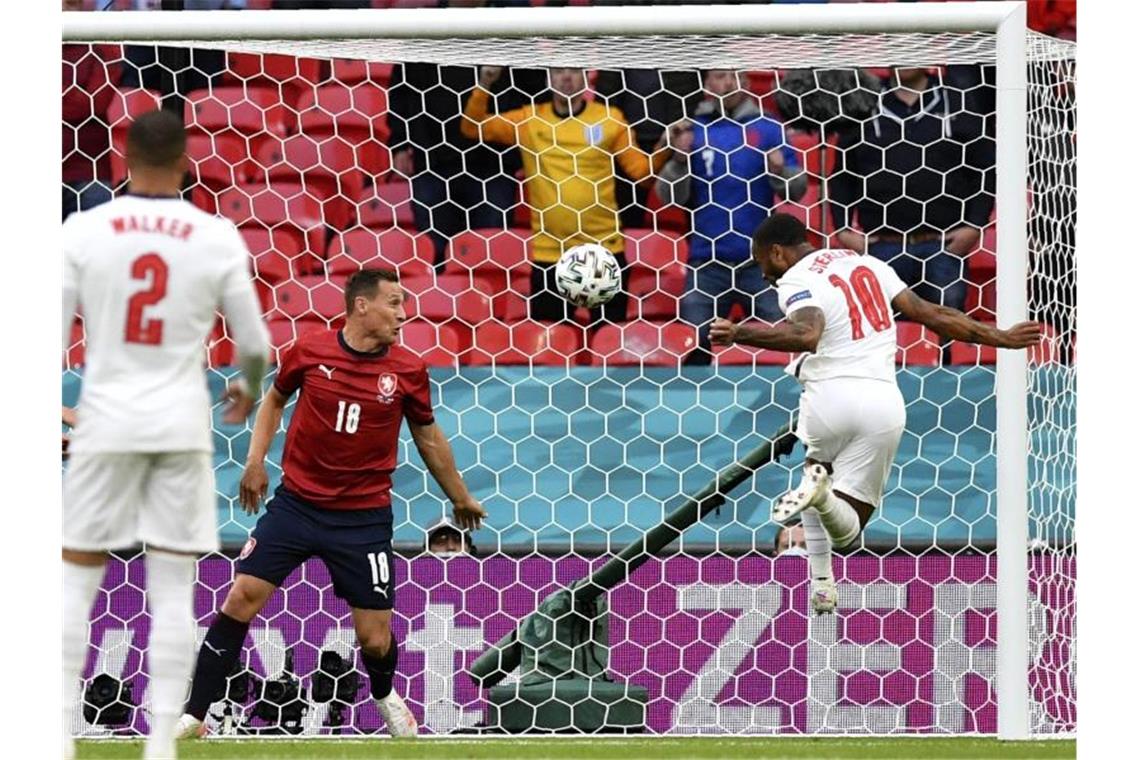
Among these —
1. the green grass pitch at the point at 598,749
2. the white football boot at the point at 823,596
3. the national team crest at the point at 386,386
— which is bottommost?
the green grass pitch at the point at 598,749

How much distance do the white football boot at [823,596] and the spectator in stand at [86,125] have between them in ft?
10.3

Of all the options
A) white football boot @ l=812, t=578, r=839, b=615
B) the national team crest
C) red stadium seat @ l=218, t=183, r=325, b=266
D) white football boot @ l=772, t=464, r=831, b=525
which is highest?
red stadium seat @ l=218, t=183, r=325, b=266

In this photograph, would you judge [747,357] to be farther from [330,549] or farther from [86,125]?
[86,125]

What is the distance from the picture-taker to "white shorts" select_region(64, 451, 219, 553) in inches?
168

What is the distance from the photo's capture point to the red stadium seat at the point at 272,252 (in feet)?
25.0

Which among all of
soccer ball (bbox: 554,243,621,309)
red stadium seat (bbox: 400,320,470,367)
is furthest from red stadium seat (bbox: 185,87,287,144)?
soccer ball (bbox: 554,243,621,309)

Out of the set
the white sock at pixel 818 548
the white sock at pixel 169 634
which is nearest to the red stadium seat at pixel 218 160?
the white sock at pixel 818 548

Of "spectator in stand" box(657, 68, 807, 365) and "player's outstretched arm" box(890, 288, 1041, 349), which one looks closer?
"player's outstretched arm" box(890, 288, 1041, 349)

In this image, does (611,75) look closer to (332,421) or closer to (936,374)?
(936,374)

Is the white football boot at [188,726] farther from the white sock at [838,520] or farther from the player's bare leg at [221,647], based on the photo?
the white sock at [838,520]

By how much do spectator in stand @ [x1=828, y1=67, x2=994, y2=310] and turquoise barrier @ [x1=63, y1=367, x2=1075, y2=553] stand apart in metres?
0.51

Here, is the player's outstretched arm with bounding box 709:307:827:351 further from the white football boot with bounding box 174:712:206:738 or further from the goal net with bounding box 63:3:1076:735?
the white football boot with bounding box 174:712:206:738

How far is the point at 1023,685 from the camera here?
589 cm

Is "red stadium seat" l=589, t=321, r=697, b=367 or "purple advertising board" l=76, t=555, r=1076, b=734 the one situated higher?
"red stadium seat" l=589, t=321, r=697, b=367
